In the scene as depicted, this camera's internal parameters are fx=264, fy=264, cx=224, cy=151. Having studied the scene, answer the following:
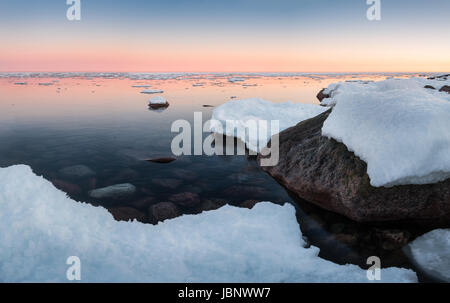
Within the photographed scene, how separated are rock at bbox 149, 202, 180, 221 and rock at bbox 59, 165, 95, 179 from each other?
3240 millimetres

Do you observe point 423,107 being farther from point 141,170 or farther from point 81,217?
point 141,170

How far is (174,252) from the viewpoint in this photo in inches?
155

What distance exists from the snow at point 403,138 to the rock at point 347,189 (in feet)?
0.80

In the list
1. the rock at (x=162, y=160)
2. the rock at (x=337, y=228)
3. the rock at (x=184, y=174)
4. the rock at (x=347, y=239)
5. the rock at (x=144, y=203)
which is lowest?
the rock at (x=347, y=239)

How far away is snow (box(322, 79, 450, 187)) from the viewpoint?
13.3 ft

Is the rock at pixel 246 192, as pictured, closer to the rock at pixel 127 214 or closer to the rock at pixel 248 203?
the rock at pixel 248 203

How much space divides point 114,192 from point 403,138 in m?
6.25

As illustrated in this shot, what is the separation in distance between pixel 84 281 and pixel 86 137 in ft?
35.0

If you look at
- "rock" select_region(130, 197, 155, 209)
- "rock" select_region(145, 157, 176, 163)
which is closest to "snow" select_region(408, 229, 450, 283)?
"rock" select_region(130, 197, 155, 209)

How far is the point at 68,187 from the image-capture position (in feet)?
22.9

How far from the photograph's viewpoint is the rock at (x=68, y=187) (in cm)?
676

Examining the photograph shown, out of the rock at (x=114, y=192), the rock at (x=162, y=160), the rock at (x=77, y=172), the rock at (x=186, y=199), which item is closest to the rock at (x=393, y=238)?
the rock at (x=186, y=199)
